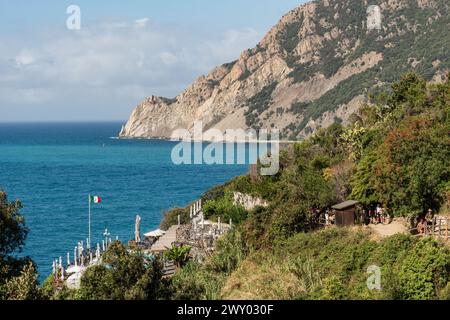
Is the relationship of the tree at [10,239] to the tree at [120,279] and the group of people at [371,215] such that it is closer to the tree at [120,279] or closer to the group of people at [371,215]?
the tree at [120,279]

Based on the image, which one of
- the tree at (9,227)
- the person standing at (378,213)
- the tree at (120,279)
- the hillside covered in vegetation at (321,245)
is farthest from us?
the person standing at (378,213)

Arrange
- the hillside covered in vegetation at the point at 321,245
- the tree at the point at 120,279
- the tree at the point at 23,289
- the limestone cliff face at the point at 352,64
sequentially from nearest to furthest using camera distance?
the tree at the point at 120,279
the tree at the point at 23,289
the hillside covered in vegetation at the point at 321,245
the limestone cliff face at the point at 352,64

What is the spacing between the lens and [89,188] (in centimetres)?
8675

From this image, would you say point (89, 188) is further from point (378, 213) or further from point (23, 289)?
point (23, 289)

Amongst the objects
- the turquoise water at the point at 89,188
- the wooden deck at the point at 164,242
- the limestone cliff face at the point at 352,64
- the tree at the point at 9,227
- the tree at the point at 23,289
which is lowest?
the tree at the point at 23,289

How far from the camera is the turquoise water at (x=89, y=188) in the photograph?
54.1 metres

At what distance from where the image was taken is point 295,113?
182 meters

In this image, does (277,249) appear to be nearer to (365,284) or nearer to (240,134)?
(365,284)

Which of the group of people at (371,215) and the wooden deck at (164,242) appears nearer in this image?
the group of people at (371,215)

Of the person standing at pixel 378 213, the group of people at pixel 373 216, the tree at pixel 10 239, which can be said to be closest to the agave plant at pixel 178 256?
the group of people at pixel 373 216

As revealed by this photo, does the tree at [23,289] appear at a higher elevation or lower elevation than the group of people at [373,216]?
lower

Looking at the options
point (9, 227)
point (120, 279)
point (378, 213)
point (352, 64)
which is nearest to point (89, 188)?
point (378, 213)

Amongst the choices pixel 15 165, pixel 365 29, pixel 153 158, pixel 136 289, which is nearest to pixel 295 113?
pixel 365 29
